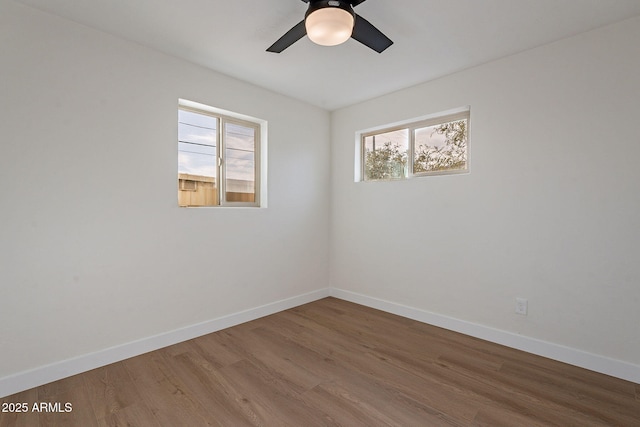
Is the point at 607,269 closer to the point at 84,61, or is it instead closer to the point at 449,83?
the point at 449,83

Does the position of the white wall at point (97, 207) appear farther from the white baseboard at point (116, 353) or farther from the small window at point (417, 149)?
the small window at point (417, 149)

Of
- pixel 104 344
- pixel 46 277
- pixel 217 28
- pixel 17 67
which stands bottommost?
pixel 104 344

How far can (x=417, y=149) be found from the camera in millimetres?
3357

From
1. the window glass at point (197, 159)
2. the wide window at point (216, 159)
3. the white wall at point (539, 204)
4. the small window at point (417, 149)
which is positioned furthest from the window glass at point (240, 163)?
the white wall at point (539, 204)

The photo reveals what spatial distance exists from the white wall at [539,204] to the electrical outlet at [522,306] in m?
0.05

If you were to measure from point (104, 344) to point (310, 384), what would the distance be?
61.7 inches

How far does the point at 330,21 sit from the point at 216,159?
1879 mm

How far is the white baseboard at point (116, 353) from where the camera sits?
1.96m

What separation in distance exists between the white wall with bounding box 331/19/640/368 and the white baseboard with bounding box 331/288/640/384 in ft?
0.14

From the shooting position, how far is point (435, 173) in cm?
319

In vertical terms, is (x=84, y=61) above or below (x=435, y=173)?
above

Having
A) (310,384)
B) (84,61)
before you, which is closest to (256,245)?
(310,384)

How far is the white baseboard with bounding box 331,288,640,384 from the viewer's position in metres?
2.15

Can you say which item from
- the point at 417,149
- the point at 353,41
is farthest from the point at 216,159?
the point at 417,149
